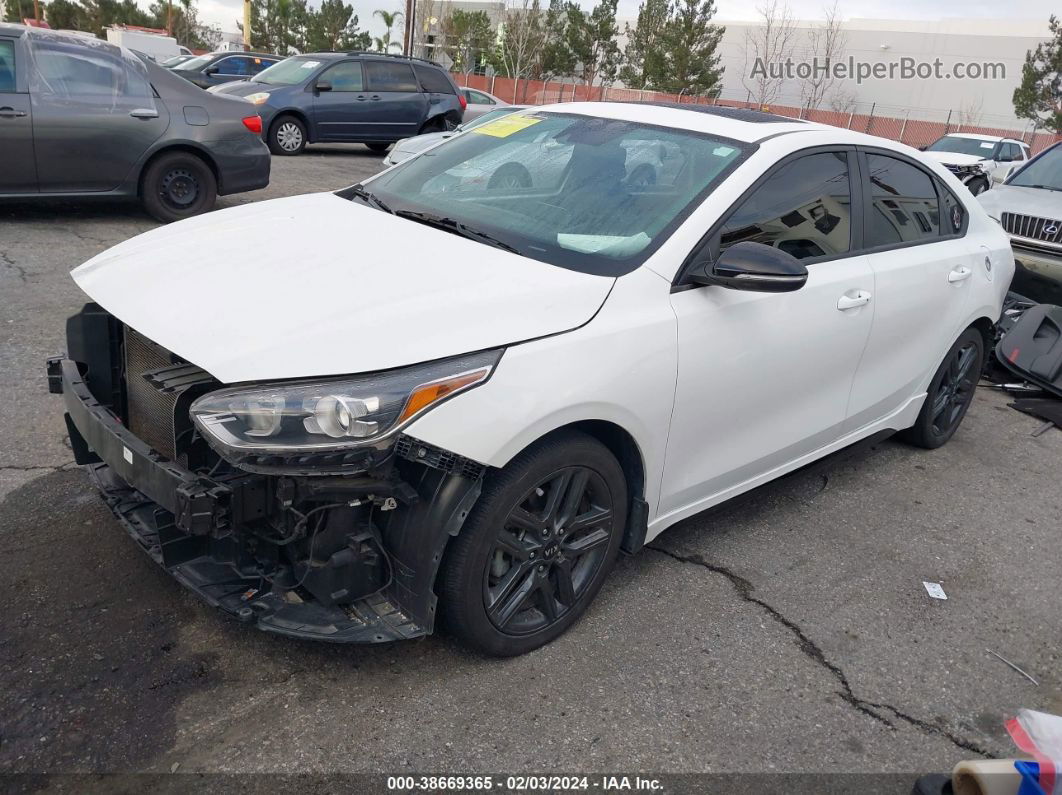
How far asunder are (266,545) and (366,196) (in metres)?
1.78

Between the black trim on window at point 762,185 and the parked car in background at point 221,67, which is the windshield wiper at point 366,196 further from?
the parked car in background at point 221,67

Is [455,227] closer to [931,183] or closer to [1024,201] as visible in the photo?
[931,183]

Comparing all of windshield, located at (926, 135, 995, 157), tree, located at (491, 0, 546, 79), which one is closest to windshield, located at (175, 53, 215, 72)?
windshield, located at (926, 135, 995, 157)

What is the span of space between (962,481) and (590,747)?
3.23 m

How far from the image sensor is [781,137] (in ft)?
11.7

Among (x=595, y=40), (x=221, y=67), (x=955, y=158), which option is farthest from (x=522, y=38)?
(x=955, y=158)

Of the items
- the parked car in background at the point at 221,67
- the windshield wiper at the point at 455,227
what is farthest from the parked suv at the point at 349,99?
the windshield wiper at the point at 455,227

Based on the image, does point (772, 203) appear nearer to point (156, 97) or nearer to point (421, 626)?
point (421, 626)

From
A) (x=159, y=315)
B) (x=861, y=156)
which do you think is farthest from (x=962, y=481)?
(x=159, y=315)

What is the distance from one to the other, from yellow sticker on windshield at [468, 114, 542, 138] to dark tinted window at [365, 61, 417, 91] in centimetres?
1199

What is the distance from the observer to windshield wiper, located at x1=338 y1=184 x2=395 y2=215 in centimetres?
369

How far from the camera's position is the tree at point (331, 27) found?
5266cm

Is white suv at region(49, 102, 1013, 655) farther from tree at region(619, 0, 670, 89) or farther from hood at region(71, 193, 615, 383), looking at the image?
tree at region(619, 0, 670, 89)

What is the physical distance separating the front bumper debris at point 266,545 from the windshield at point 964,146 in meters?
19.9
